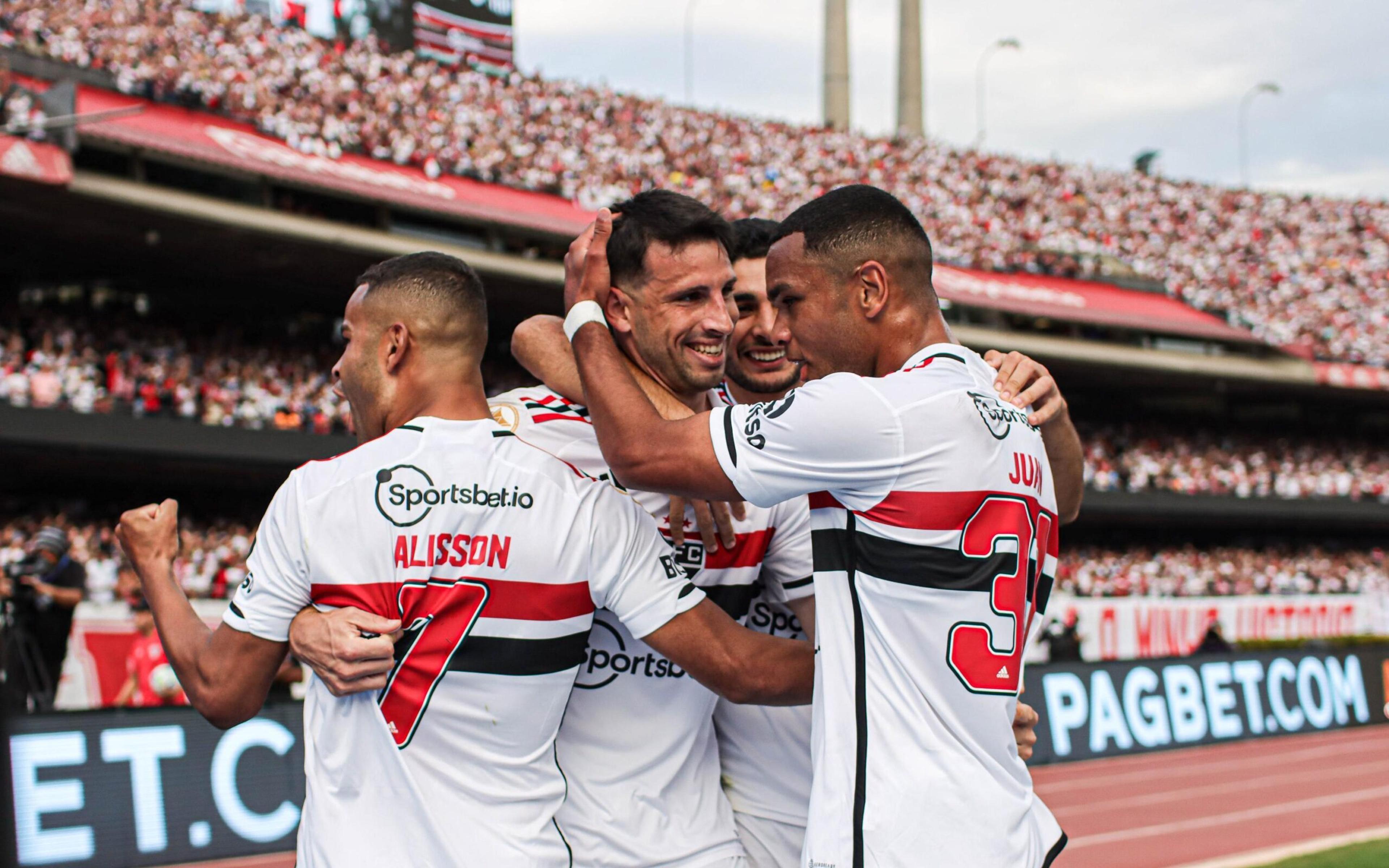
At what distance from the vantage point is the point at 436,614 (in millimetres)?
2494

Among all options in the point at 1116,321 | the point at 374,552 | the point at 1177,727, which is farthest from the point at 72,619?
the point at 1116,321

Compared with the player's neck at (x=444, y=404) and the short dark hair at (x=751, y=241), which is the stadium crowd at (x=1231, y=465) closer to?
Result: the short dark hair at (x=751, y=241)

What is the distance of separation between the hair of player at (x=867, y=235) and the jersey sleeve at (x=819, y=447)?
35 centimetres

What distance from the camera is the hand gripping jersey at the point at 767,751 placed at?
312cm

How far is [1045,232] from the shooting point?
3681 centimetres

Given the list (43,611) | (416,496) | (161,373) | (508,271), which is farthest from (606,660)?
(508,271)

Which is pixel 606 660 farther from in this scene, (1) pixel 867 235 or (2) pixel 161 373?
(2) pixel 161 373

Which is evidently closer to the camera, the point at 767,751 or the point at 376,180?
the point at 767,751

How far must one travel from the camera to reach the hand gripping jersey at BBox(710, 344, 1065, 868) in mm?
2445

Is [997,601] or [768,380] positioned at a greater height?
[768,380]

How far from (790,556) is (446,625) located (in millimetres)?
985

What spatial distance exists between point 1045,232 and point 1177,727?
26.2 meters

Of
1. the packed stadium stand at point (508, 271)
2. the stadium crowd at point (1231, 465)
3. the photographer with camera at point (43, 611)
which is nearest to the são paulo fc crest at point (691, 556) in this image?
the photographer with camera at point (43, 611)

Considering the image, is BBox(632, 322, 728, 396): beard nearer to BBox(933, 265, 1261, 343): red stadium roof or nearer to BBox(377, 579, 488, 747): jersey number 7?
BBox(377, 579, 488, 747): jersey number 7
